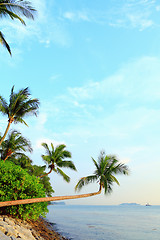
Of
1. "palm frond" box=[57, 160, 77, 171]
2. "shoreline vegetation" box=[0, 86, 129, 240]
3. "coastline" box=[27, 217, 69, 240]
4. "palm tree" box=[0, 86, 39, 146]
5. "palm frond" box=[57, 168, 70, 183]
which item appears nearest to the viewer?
"shoreline vegetation" box=[0, 86, 129, 240]

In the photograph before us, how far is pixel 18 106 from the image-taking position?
1892cm

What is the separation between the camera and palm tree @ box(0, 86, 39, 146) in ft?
61.3

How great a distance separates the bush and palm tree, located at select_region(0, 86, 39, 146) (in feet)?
26.6

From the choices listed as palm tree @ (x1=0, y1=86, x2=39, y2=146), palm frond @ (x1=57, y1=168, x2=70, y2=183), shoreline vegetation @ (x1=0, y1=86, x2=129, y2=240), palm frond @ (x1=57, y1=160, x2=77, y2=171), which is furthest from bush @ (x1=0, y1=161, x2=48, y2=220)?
palm frond @ (x1=57, y1=168, x2=70, y2=183)

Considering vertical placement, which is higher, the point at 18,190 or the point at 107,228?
the point at 18,190

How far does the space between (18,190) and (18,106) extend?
9958 mm

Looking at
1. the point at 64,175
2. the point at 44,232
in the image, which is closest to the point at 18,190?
the point at 44,232

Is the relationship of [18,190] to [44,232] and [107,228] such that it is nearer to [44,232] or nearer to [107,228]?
[44,232]

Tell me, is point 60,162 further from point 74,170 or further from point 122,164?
point 122,164

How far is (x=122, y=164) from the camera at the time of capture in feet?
52.9

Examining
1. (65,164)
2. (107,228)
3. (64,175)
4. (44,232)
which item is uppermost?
(65,164)

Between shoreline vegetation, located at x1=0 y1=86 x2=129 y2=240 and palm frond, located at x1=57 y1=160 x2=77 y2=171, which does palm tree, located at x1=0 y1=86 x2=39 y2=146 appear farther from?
palm frond, located at x1=57 y1=160 x2=77 y2=171

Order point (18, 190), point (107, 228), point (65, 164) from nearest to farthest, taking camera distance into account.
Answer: point (18, 190)
point (65, 164)
point (107, 228)

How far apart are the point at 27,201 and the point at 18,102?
11.0m
